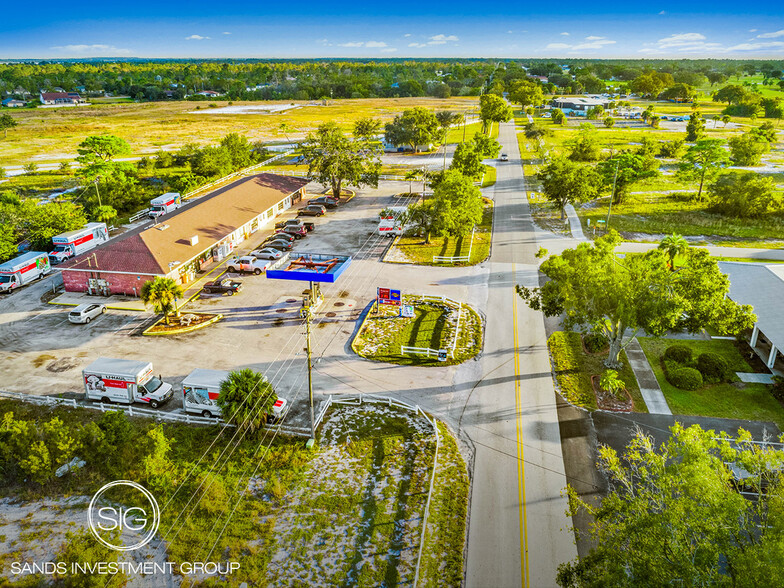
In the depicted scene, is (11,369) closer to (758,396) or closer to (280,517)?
(280,517)

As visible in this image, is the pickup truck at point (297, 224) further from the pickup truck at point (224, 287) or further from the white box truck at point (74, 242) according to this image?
the white box truck at point (74, 242)

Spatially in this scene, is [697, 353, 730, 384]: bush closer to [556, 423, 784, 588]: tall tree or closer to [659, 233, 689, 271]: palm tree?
[659, 233, 689, 271]: palm tree

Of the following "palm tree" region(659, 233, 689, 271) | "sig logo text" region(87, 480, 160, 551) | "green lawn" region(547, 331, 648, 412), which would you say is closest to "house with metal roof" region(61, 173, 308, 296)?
"sig logo text" region(87, 480, 160, 551)

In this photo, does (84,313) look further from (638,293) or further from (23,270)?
(638,293)

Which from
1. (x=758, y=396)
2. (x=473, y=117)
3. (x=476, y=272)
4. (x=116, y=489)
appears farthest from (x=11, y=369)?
(x=473, y=117)

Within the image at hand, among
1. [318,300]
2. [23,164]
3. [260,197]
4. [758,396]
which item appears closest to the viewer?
[758,396]

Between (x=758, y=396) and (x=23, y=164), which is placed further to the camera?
(x=23, y=164)
